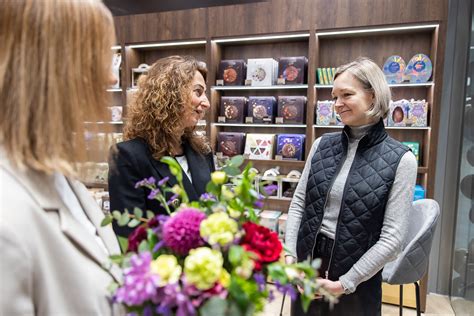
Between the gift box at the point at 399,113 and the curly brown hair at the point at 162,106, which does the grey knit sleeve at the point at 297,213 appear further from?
the gift box at the point at 399,113

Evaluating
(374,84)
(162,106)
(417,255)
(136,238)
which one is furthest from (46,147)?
(417,255)

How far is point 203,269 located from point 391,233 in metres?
1.09

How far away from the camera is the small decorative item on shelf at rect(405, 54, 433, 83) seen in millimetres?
2764

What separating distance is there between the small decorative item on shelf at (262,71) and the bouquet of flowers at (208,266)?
2.66 metres

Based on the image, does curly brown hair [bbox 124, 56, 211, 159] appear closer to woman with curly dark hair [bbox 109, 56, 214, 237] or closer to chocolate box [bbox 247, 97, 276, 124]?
woman with curly dark hair [bbox 109, 56, 214, 237]

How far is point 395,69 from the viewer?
2.88 m

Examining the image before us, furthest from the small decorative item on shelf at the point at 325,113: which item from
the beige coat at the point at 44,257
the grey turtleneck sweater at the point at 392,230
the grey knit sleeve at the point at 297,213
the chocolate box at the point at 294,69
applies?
the beige coat at the point at 44,257

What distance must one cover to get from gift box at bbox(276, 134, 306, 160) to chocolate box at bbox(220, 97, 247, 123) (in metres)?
0.45

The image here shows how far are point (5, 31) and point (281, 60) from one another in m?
2.80

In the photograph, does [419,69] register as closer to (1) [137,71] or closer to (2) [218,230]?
(1) [137,71]

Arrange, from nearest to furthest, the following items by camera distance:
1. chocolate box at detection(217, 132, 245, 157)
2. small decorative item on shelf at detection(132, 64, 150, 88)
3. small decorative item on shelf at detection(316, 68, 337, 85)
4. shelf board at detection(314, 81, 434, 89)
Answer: shelf board at detection(314, 81, 434, 89), small decorative item on shelf at detection(316, 68, 337, 85), chocolate box at detection(217, 132, 245, 157), small decorative item on shelf at detection(132, 64, 150, 88)

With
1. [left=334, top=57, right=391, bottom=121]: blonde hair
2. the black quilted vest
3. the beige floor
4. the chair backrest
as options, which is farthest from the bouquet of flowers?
the beige floor

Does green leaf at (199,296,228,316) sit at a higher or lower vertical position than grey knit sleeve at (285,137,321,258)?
higher

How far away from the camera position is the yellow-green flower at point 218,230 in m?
0.57
